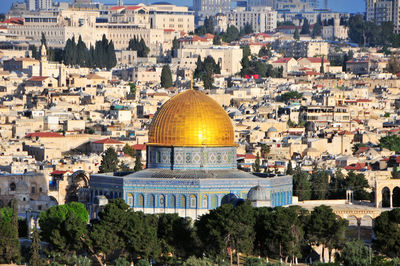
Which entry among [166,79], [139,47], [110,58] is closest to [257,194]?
[166,79]

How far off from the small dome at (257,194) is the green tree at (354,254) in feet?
12.3

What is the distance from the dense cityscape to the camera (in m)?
40.0

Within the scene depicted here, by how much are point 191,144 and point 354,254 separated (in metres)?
7.50

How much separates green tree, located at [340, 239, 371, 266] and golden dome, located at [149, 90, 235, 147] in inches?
258

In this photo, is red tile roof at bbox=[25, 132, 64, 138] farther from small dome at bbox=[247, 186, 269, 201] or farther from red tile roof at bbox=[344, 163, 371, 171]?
small dome at bbox=[247, 186, 269, 201]

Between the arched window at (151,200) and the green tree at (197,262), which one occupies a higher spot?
the arched window at (151,200)

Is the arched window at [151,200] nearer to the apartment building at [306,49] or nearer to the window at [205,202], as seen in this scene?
A: the window at [205,202]

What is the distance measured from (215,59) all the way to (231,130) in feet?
233

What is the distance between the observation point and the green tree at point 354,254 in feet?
125

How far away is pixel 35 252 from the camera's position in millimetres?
39219

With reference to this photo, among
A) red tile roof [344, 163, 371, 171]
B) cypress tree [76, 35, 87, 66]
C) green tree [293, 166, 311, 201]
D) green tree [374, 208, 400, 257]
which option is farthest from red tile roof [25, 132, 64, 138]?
green tree [374, 208, 400, 257]

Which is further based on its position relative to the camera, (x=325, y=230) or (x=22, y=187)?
(x=22, y=187)

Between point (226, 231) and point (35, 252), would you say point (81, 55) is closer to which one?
point (35, 252)

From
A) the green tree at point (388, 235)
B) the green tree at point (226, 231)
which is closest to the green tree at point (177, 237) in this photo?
the green tree at point (226, 231)
